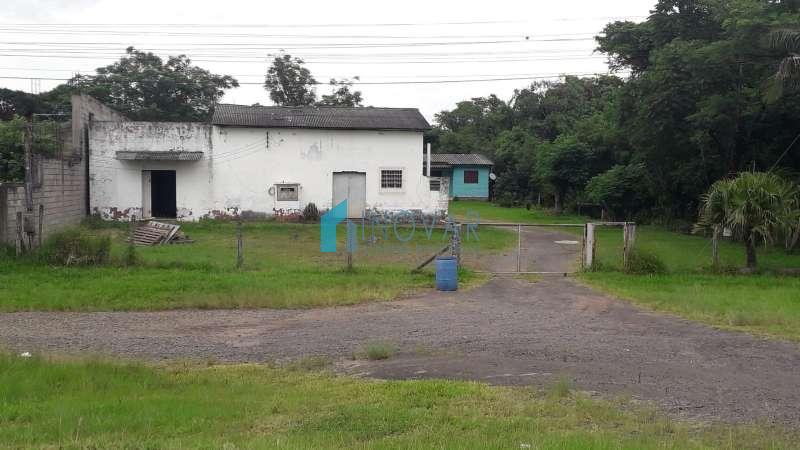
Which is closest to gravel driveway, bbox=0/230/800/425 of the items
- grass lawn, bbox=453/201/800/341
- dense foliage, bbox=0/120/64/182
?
grass lawn, bbox=453/201/800/341

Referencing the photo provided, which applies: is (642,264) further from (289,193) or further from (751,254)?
(289,193)

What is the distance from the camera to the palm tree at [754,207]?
598 inches

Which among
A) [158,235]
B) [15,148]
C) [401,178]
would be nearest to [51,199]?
[15,148]

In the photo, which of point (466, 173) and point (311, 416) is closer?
point (311, 416)

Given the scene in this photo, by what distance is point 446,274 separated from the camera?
14.0 metres

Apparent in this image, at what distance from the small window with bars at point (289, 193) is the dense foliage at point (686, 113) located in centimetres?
1446

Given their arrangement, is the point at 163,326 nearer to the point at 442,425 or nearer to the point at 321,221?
the point at 442,425

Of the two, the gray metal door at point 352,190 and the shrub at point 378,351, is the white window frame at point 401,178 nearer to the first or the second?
the gray metal door at point 352,190

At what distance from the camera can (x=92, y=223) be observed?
27484 mm

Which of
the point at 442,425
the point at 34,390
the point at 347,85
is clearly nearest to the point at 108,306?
the point at 34,390

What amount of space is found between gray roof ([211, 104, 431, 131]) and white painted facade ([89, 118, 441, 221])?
0.31 metres

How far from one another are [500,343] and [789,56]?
44.0ft

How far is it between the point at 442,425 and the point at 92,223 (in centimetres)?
2572

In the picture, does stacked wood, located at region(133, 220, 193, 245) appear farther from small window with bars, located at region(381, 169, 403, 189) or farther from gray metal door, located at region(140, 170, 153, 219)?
small window with bars, located at region(381, 169, 403, 189)
